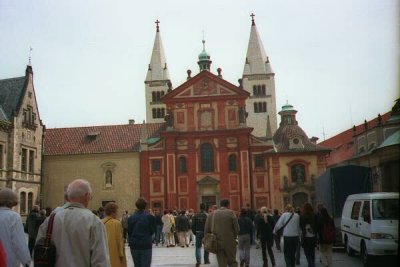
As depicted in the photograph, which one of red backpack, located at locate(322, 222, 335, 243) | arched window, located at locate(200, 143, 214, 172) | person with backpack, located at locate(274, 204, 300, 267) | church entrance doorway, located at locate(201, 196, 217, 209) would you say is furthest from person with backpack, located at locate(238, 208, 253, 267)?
arched window, located at locate(200, 143, 214, 172)

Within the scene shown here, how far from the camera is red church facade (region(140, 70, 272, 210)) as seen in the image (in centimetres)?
4469

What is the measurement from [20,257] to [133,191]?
39543 millimetres

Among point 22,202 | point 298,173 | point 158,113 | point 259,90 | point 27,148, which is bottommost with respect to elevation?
point 22,202

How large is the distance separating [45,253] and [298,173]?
134 feet

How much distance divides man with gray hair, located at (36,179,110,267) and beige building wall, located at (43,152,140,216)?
4081 centimetres

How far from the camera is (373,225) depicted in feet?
44.5

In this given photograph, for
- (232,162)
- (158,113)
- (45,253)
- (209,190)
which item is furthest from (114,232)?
(158,113)

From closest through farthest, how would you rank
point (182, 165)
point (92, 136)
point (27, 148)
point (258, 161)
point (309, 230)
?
point (309, 230) → point (27, 148) → point (258, 161) → point (182, 165) → point (92, 136)

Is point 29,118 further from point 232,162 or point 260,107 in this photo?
point 260,107

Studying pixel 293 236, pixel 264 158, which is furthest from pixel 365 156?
pixel 293 236

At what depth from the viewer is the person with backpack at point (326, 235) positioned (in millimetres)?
13352

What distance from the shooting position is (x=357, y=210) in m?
15.2

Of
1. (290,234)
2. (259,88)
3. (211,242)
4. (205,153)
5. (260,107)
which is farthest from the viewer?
(260,107)

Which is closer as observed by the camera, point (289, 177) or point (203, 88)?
point (289, 177)
